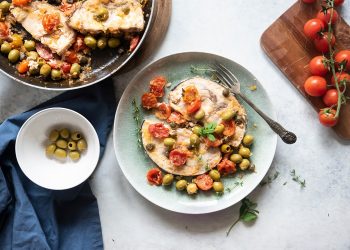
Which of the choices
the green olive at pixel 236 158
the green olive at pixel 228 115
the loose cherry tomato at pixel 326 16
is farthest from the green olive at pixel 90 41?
the loose cherry tomato at pixel 326 16

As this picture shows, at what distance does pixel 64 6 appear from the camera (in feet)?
12.3

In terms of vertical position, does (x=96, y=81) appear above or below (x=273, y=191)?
above

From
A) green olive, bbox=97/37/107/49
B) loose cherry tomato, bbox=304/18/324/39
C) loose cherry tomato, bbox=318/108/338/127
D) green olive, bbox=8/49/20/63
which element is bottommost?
green olive, bbox=8/49/20/63

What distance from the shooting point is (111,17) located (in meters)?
3.69

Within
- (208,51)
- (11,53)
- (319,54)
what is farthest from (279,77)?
(11,53)

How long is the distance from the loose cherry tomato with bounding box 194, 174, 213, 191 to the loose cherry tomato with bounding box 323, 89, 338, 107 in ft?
3.56

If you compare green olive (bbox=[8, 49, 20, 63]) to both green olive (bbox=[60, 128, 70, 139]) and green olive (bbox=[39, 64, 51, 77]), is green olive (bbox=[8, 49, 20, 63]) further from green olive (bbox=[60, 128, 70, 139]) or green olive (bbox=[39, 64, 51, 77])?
green olive (bbox=[60, 128, 70, 139])

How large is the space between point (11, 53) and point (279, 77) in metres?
2.10

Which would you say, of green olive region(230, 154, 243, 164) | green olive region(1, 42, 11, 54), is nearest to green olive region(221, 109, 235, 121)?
green olive region(230, 154, 243, 164)

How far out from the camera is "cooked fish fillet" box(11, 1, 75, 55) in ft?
12.2

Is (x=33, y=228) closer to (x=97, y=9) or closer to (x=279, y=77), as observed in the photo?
(x=97, y=9)

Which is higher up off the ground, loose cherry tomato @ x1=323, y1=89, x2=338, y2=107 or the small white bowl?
loose cherry tomato @ x1=323, y1=89, x2=338, y2=107

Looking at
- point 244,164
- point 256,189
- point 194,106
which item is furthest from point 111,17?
point 256,189

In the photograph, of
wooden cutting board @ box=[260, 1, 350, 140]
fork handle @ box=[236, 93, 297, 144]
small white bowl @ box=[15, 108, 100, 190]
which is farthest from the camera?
wooden cutting board @ box=[260, 1, 350, 140]
